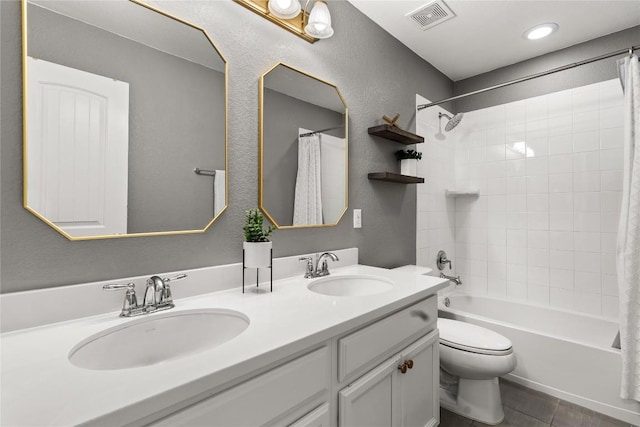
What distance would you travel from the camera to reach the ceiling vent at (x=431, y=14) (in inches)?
72.6

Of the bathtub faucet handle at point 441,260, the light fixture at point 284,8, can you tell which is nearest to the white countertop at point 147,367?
the light fixture at point 284,8

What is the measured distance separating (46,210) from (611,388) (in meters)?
2.78

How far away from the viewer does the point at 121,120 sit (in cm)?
102

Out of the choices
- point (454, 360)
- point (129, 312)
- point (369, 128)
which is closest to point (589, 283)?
point (454, 360)

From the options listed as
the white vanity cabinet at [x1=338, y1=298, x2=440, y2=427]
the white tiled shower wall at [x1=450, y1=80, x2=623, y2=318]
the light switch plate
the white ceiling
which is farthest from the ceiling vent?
the white vanity cabinet at [x1=338, y1=298, x2=440, y2=427]

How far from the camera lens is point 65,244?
0.92m

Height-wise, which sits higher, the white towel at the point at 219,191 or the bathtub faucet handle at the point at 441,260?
the white towel at the point at 219,191

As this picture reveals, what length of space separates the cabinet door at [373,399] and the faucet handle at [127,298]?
0.70 m

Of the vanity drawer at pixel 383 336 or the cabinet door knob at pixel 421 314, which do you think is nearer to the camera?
the vanity drawer at pixel 383 336

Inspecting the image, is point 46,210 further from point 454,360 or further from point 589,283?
point 589,283

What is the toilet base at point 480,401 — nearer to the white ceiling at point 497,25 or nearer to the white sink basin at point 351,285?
the white sink basin at point 351,285

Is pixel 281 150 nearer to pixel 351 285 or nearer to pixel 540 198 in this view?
pixel 351 285

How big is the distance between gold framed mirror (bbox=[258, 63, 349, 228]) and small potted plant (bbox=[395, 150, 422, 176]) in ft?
1.86

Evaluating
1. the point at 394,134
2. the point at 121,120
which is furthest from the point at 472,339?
the point at 121,120
